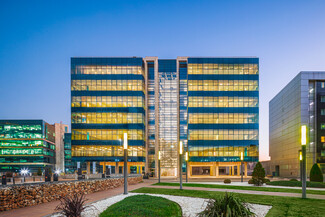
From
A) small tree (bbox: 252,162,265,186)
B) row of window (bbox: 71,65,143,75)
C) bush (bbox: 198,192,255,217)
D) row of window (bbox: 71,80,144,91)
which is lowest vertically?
small tree (bbox: 252,162,265,186)

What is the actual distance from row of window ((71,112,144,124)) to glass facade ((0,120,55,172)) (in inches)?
2482

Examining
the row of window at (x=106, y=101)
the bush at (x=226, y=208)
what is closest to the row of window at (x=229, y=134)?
the row of window at (x=106, y=101)

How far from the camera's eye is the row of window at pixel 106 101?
69688 millimetres

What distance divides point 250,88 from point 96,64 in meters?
44.8

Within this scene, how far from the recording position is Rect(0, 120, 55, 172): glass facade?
117 metres

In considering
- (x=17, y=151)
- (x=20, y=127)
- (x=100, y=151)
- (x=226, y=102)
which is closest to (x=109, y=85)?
(x=100, y=151)

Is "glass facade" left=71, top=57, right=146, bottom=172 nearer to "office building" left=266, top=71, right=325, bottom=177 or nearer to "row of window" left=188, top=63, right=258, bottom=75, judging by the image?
"row of window" left=188, top=63, right=258, bottom=75

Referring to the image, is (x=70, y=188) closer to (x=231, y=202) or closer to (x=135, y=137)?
(x=231, y=202)

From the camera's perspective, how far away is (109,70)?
7050 cm

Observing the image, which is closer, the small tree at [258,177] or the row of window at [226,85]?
the small tree at [258,177]

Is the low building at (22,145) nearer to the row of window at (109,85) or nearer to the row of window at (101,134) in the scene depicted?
the row of window at (101,134)

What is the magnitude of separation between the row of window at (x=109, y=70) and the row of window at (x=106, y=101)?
22.7 feet

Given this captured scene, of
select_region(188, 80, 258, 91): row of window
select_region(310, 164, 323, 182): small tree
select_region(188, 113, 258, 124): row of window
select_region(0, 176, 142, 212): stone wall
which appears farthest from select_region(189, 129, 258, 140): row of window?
select_region(0, 176, 142, 212): stone wall

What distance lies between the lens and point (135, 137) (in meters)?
69.2
